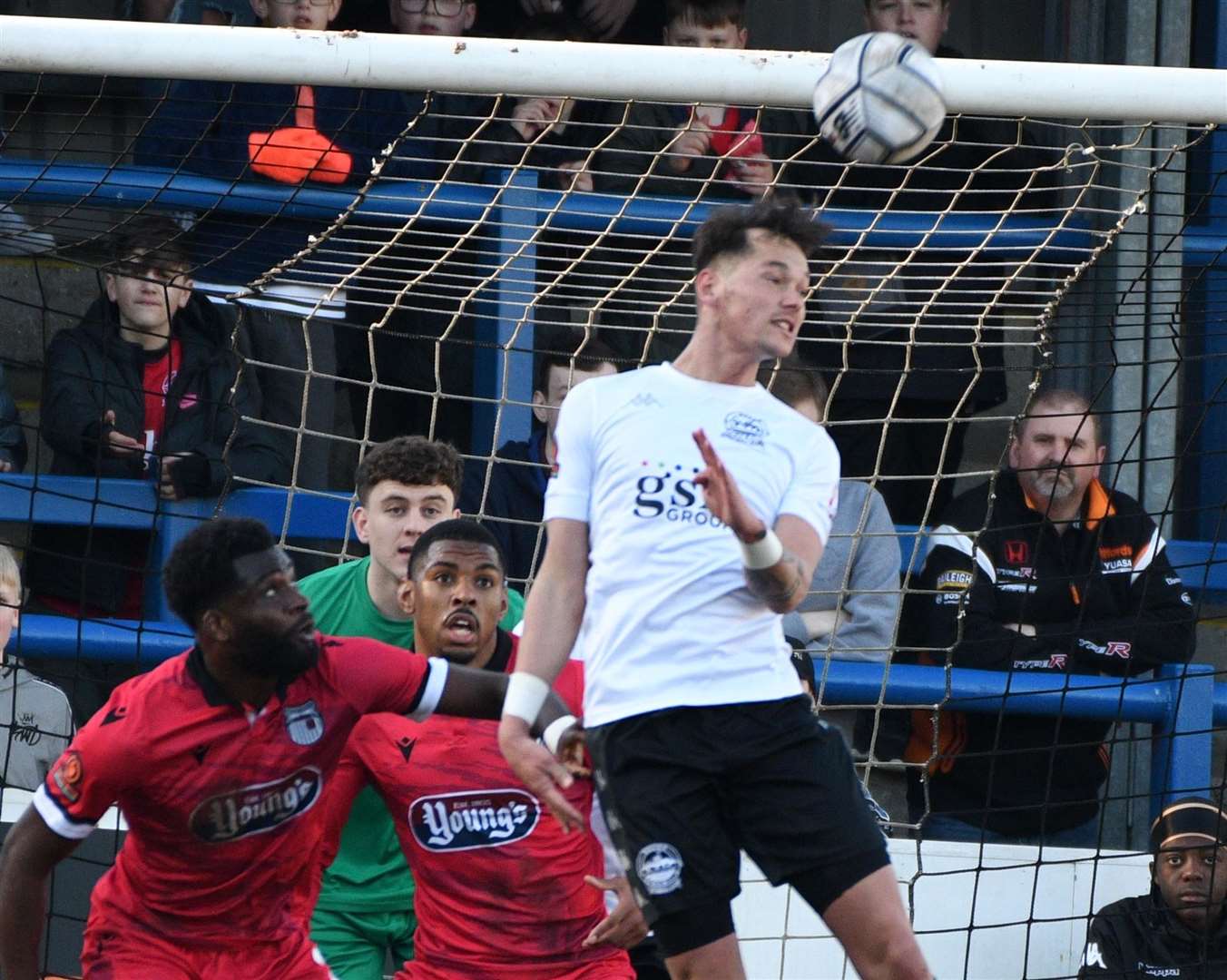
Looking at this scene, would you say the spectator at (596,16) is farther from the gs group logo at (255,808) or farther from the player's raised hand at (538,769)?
the player's raised hand at (538,769)

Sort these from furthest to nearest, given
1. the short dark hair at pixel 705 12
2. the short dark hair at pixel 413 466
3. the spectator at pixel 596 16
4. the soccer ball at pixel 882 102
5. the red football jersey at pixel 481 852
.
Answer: the spectator at pixel 596 16
the short dark hair at pixel 705 12
the short dark hair at pixel 413 466
the red football jersey at pixel 481 852
the soccer ball at pixel 882 102

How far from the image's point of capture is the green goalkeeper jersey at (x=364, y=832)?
4.61m

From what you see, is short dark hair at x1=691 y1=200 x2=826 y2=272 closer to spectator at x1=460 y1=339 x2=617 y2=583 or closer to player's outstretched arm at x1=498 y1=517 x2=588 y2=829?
player's outstretched arm at x1=498 y1=517 x2=588 y2=829

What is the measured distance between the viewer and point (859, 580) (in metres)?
5.86

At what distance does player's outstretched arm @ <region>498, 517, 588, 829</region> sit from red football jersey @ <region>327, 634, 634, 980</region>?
30.7 inches

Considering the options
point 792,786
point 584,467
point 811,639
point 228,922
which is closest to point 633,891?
point 792,786

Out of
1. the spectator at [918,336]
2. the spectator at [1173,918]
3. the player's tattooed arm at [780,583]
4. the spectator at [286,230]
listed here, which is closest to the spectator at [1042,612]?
the spectator at [918,336]

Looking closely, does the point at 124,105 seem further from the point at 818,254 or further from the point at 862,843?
the point at 862,843

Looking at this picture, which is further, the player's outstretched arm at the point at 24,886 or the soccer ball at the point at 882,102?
the soccer ball at the point at 882,102

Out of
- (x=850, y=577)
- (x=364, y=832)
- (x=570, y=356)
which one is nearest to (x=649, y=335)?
(x=570, y=356)

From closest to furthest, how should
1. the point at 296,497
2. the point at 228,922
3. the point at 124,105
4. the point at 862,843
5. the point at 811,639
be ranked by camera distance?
the point at 862,843, the point at 228,922, the point at 811,639, the point at 296,497, the point at 124,105

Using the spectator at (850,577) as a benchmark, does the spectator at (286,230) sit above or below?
above

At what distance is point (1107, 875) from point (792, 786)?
2669 millimetres

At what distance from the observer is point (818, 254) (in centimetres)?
557
